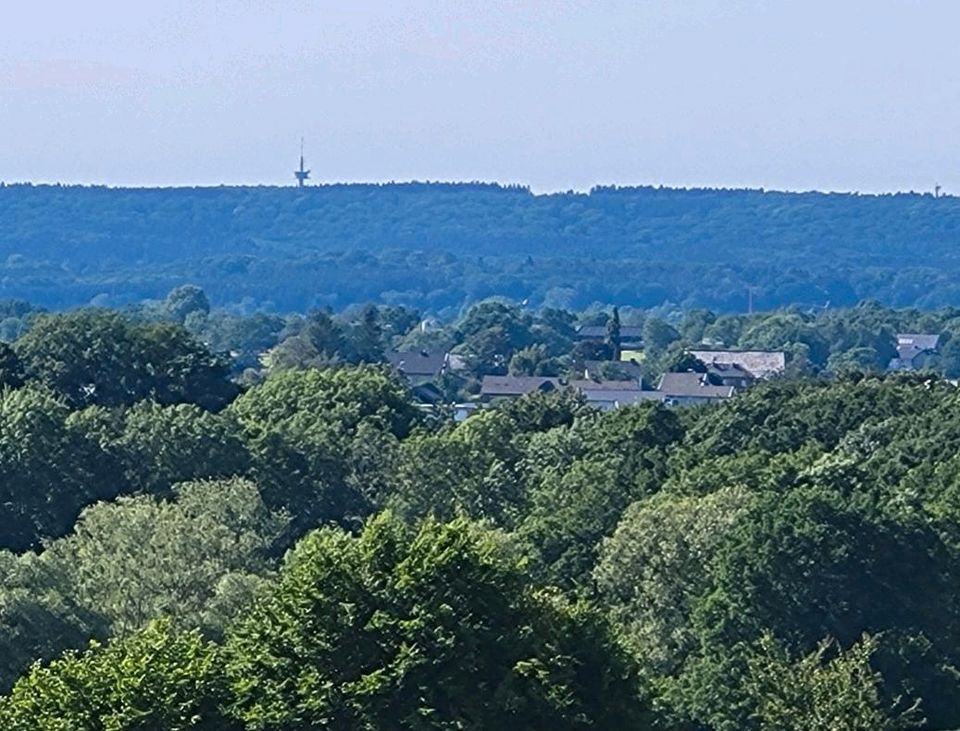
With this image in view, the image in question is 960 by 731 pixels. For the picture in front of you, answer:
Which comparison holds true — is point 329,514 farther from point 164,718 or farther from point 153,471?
point 164,718

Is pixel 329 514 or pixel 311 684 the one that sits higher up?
pixel 311 684

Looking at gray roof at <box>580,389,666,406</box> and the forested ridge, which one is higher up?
the forested ridge

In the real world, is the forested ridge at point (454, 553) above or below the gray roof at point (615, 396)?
above

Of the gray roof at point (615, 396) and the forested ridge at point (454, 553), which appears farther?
the gray roof at point (615, 396)

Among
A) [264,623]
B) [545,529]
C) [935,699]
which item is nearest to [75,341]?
[545,529]

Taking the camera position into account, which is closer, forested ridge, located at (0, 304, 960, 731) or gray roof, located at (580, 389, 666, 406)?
forested ridge, located at (0, 304, 960, 731)

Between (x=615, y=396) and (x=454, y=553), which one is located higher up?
(x=454, y=553)

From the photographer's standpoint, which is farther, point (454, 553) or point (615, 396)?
point (615, 396)

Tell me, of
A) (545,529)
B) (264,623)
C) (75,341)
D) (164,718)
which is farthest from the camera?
(75,341)
